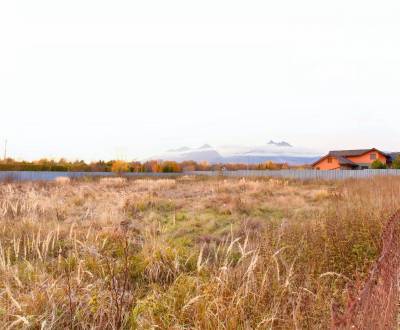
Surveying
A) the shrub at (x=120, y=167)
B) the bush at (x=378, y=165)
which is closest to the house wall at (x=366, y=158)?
the bush at (x=378, y=165)

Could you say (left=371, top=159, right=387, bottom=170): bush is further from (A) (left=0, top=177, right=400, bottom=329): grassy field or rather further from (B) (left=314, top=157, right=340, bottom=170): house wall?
(A) (left=0, top=177, right=400, bottom=329): grassy field

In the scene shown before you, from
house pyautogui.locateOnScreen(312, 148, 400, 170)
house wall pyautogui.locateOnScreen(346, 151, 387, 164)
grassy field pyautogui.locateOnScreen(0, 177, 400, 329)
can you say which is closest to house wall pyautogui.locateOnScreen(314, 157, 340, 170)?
house pyautogui.locateOnScreen(312, 148, 400, 170)

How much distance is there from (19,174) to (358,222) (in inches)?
939

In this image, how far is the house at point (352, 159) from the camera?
42.0 metres

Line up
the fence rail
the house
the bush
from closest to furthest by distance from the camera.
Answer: the fence rail, the bush, the house

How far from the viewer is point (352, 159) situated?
44.6 m

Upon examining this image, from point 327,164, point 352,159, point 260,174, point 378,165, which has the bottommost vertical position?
point 260,174

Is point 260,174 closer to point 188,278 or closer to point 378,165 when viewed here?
point 378,165

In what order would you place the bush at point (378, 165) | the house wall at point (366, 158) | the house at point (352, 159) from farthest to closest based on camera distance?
1. the house wall at point (366, 158)
2. the house at point (352, 159)
3. the bush at point (378, 165)

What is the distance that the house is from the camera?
1654 inches

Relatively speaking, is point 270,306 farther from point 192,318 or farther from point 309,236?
point 309,236

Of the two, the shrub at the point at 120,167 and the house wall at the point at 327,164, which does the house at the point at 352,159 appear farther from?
the shrub at the point at 120,167

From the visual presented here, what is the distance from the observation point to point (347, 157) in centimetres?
4459

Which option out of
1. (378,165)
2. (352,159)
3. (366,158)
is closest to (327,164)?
(352,159)
